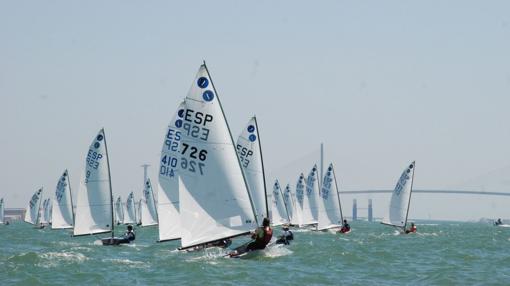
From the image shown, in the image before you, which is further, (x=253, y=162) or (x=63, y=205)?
(x=63, y=205)

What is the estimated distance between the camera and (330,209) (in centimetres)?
6056

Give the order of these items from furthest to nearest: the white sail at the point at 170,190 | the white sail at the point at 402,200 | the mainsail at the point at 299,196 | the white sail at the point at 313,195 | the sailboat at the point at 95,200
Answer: the mainsail at the point at 299,196 < the white sail at the point at 313,195 < the white sail at the point at 402,200 < the sailboat at the point at 95,200 < the white sail at the point at 170,190

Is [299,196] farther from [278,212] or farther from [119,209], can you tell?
[119,209]

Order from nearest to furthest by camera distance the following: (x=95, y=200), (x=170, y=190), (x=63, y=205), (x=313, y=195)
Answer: (x=170, y=190), (x=95, y=200), (x=63, y=205), (x=313, y=195)

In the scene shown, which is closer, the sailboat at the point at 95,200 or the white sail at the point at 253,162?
the white sail at the point at 253,162

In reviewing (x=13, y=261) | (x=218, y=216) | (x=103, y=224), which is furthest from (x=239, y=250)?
(x=103, y=224)

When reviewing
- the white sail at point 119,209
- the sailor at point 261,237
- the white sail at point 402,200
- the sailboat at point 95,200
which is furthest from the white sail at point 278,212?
the white sail at point 119,209

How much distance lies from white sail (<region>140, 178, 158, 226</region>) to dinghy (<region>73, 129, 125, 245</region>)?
123 ft

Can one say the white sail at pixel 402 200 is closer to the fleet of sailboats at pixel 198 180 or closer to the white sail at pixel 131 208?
the fleet of sailboats at pixel 198 180

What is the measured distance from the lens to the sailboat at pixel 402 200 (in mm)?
61781

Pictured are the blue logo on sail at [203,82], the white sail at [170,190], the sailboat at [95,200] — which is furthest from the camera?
the sailboat at [95,200]

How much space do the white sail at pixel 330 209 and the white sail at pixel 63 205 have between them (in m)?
17.3

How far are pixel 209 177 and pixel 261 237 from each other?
282 cm

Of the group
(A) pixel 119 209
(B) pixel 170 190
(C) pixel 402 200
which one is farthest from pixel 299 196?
(A) pixel 119 209
